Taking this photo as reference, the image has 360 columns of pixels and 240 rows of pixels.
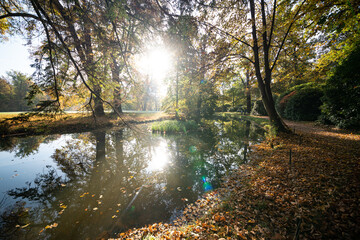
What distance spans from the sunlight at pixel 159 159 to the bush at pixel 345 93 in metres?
11.0

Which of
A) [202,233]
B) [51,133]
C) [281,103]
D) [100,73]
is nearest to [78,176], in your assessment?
[100,73]

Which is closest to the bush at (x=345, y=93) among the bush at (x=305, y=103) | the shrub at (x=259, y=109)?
the bush at (x=305, y=103)

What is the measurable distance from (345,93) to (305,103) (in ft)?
18.3

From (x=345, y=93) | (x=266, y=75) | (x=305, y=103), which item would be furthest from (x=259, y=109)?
(x=266, y=75)

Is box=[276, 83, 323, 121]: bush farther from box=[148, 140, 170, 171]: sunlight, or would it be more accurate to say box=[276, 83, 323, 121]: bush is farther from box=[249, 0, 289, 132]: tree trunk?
box=[148, 140, 170, 171]: sunlight

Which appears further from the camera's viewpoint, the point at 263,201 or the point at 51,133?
the point at 51,133

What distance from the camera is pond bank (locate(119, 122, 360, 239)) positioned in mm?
A: 2189

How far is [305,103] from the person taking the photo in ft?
41.7

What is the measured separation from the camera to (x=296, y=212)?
8.20 feet

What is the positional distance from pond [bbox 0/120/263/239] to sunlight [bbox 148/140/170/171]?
0.03m

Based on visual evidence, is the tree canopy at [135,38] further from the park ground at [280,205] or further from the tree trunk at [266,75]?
the park ground at [280,205]

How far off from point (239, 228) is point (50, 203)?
4766 mm

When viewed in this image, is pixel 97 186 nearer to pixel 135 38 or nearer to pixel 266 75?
pixel 135 38

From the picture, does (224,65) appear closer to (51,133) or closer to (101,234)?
(101,234)
